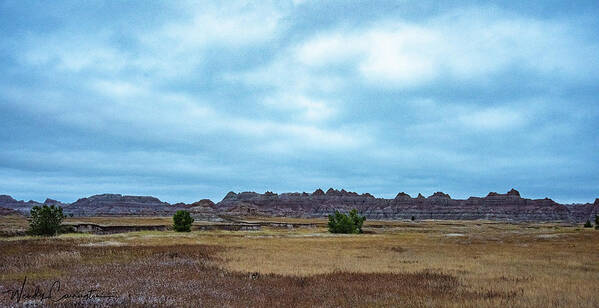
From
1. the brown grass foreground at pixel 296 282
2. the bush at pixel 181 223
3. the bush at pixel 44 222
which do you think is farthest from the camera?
the bush at pixel 181 223

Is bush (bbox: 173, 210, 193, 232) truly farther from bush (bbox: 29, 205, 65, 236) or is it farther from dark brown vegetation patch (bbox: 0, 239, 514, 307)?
dark brown vegetation patch (bbox: 0, 239, 514, 307)

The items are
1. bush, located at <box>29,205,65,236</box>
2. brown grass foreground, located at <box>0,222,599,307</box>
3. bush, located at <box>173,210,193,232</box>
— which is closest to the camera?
brown grass foreground, located at <box>0,222,599,307</box>

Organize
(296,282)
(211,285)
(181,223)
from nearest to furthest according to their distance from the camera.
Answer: (211,285)
(296,282)
(181,223)

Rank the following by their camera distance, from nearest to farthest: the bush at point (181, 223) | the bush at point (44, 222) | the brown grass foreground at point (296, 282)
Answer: the brown grass foreground at point (296, 282)
the bush at point (44, 222)
the bush at point (181, 223)

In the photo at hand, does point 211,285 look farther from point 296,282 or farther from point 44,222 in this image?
point 44,222

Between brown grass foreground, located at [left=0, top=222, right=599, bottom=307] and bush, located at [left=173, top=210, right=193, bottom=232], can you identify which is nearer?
brown grass foreground, located at [left=0, top=222, right=599, bottom=307]

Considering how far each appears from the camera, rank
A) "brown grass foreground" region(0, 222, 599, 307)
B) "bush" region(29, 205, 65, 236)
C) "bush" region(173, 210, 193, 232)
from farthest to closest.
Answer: "bush" region(173, 210, 193, 232) < "bush" region(29, 205, 65, 236) < "brown grass foreground" region(0, 222, 599, 307)

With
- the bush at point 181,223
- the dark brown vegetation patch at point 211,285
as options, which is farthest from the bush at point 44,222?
the dark brown vegetation patch at point 211,285

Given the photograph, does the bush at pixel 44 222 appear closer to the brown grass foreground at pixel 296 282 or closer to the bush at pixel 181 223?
the bush at pixel 181 223

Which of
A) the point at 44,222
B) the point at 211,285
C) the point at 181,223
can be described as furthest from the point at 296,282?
the point at 181,223

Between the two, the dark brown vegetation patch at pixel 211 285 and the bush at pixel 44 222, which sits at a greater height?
the bush at pixel 44 222

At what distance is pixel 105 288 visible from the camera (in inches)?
505

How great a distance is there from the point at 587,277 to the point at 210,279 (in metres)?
15.8

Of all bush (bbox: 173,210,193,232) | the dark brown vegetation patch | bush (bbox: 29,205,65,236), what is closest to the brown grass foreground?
the dark brown vegetation patch
